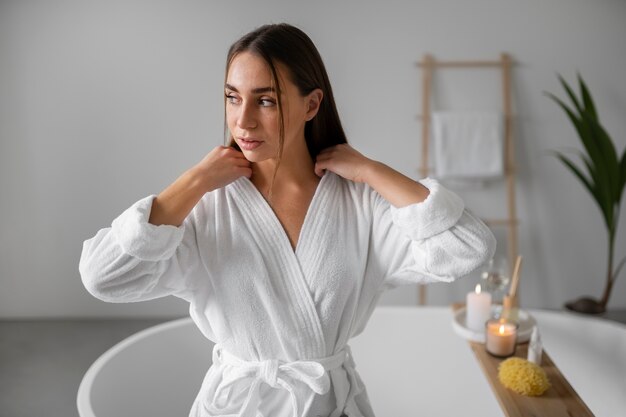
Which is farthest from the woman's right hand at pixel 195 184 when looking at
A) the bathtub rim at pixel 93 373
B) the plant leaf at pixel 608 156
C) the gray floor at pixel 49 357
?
the plant leaf at pixel 608 156

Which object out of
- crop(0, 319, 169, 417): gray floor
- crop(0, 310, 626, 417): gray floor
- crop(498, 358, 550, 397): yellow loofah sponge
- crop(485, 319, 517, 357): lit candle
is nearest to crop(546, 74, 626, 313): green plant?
crop(0, 310, 626, 417): gray floor

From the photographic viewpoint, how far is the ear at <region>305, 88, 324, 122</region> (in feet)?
4.16

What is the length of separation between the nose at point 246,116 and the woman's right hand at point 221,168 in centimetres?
12

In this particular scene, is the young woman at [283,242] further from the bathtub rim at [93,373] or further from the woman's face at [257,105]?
the bathtub rim at [93,373]

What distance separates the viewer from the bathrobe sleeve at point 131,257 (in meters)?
1.15

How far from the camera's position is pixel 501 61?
3518 mm

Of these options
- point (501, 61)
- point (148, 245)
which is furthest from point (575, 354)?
point (148, 245)

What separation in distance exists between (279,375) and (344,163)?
460 mm

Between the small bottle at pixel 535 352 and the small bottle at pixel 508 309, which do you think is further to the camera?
the small bottle at pixel 508 309

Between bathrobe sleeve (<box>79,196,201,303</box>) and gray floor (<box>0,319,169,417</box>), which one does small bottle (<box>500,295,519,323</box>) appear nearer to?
bathrobe sleeve (<box>79,196,201,303</box>)

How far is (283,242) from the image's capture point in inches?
52.5

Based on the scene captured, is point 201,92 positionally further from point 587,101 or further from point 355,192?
point 355,192

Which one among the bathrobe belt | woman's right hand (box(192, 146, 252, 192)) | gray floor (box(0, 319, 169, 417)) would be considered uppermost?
woman's right hand (box(192, 146, 252, 192))

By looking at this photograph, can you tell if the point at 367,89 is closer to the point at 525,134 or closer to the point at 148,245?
the point at 525,134
